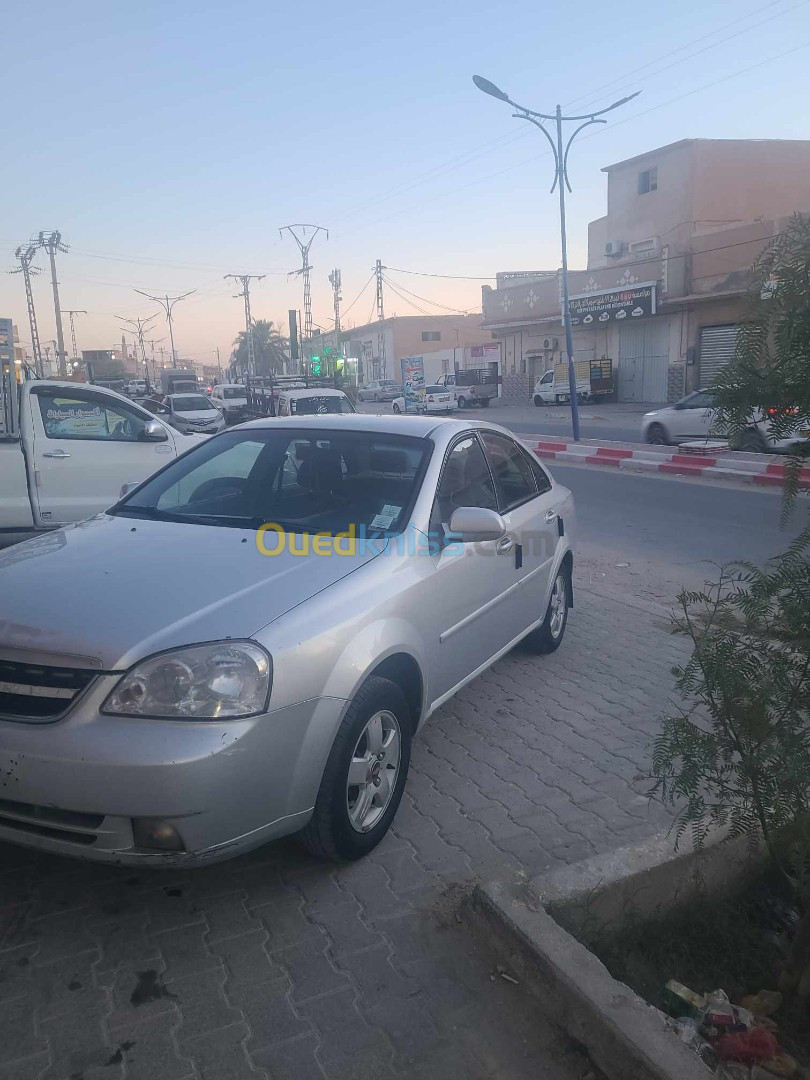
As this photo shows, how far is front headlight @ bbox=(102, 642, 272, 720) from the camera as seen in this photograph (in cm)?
250

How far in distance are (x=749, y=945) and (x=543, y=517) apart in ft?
9.00

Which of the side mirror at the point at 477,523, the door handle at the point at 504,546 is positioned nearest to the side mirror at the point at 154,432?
the door handle at the point at 504,546

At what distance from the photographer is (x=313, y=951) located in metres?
2.62

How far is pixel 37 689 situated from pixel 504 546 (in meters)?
2.41

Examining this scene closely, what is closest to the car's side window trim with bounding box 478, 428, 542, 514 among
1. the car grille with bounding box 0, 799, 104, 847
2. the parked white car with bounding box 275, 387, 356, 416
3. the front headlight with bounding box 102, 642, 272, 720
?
the front headlight with bounding box 102, 642, 272, 720

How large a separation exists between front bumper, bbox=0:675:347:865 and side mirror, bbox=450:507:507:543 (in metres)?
1.26

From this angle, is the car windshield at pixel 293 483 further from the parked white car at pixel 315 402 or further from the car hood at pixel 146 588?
the parked white car at pixel 315 402

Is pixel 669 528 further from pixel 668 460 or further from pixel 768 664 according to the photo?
pixel 768 664

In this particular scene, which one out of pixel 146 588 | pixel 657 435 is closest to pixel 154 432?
pixel 146 588

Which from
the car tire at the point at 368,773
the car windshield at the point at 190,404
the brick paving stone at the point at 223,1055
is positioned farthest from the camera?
the car windshield at the point at 190,404

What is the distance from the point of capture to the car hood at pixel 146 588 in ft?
8.52

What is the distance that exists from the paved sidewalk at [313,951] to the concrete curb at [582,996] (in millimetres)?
77

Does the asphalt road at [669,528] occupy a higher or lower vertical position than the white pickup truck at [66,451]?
lower

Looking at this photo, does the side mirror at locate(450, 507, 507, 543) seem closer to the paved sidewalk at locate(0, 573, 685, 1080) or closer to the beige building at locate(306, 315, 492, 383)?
the paved sidewalk at locate(0, 573, 685, 1080)
